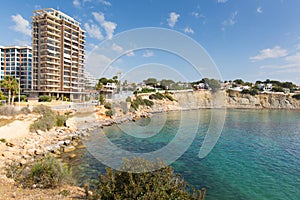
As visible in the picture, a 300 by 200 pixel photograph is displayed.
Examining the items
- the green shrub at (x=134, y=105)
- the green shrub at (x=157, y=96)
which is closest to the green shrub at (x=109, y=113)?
the green shrub at (x=134, y=105)

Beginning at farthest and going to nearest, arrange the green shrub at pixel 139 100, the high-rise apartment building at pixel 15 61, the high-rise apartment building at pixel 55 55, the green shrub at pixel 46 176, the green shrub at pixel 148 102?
the high-rise apartment building at pixel 15 61, the green shrub at pixel 148 102, the green shrub at pixel 139 100, the high-rise apartment building at pixel 55 55, the green shrub at pixel 46 176

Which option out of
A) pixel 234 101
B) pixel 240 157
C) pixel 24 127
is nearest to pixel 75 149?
pixel 24 127

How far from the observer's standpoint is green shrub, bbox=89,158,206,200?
423 cm

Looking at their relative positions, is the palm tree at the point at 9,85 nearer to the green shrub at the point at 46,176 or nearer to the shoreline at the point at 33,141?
the shoreline at the point at 33,141

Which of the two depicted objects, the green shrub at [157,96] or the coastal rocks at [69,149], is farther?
the green shrub at [157,96]

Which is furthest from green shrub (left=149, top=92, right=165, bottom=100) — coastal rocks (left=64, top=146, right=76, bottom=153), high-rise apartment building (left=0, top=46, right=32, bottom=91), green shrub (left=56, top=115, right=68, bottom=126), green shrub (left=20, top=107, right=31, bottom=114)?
coastal rocks (left=64, top=146, right=76, bottom=153)

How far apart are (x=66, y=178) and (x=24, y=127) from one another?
475 inches

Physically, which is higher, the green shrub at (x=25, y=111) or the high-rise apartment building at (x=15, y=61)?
the high-rise apartment building at (x=15, y=61)

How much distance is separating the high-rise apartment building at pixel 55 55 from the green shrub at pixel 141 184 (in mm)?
39312

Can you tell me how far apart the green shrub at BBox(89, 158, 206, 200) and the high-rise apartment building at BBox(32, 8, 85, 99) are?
3931 cm

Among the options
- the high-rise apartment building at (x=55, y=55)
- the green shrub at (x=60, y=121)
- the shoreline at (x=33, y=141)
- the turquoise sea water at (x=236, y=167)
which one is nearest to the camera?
the turquoise sea water at (x=236, y=167)

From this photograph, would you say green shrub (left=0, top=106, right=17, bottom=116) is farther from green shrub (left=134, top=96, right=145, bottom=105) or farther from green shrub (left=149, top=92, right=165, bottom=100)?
green shrub (left=149, top=92, right=165, bottom=100)

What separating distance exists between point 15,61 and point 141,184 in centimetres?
5529

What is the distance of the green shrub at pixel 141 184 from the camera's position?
4.23 m
